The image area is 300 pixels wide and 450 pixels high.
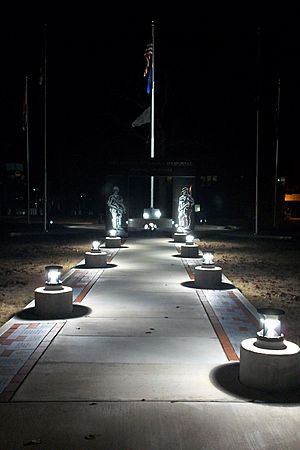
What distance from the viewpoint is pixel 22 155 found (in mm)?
75438

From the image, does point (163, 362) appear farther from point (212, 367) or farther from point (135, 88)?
point (135, 88)

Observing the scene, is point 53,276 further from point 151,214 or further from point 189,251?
point 151,214

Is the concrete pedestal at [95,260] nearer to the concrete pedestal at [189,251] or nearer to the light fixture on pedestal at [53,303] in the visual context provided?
the concrete pedestal at [189,251]

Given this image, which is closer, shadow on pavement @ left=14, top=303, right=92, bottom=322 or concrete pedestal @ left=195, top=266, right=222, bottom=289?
shadow on pavement @ left=14, top=303, right=92, bottom=322

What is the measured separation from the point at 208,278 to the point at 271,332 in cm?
681

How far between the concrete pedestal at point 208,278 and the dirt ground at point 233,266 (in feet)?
2.57

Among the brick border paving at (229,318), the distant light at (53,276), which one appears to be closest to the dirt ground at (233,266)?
the brick border paving at (229,318)

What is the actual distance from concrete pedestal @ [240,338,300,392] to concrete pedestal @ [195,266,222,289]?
6914 millimetres

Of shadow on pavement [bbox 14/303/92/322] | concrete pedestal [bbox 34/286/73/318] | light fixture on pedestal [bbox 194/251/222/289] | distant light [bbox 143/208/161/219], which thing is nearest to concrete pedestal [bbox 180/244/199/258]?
light fixture on pedestal [bbox 194/251/222/289]

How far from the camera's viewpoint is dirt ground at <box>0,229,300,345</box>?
12.0 metres

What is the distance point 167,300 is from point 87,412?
20.1 feet

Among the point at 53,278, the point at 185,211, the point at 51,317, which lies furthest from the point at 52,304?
the point at 185,211

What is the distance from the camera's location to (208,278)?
43.2 feet

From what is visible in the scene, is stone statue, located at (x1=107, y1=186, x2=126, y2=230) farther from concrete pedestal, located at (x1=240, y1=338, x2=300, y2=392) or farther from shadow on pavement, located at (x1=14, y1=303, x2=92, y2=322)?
concrete pedestal, located at (x1=240, y1=338, x2=300, y2=392)
